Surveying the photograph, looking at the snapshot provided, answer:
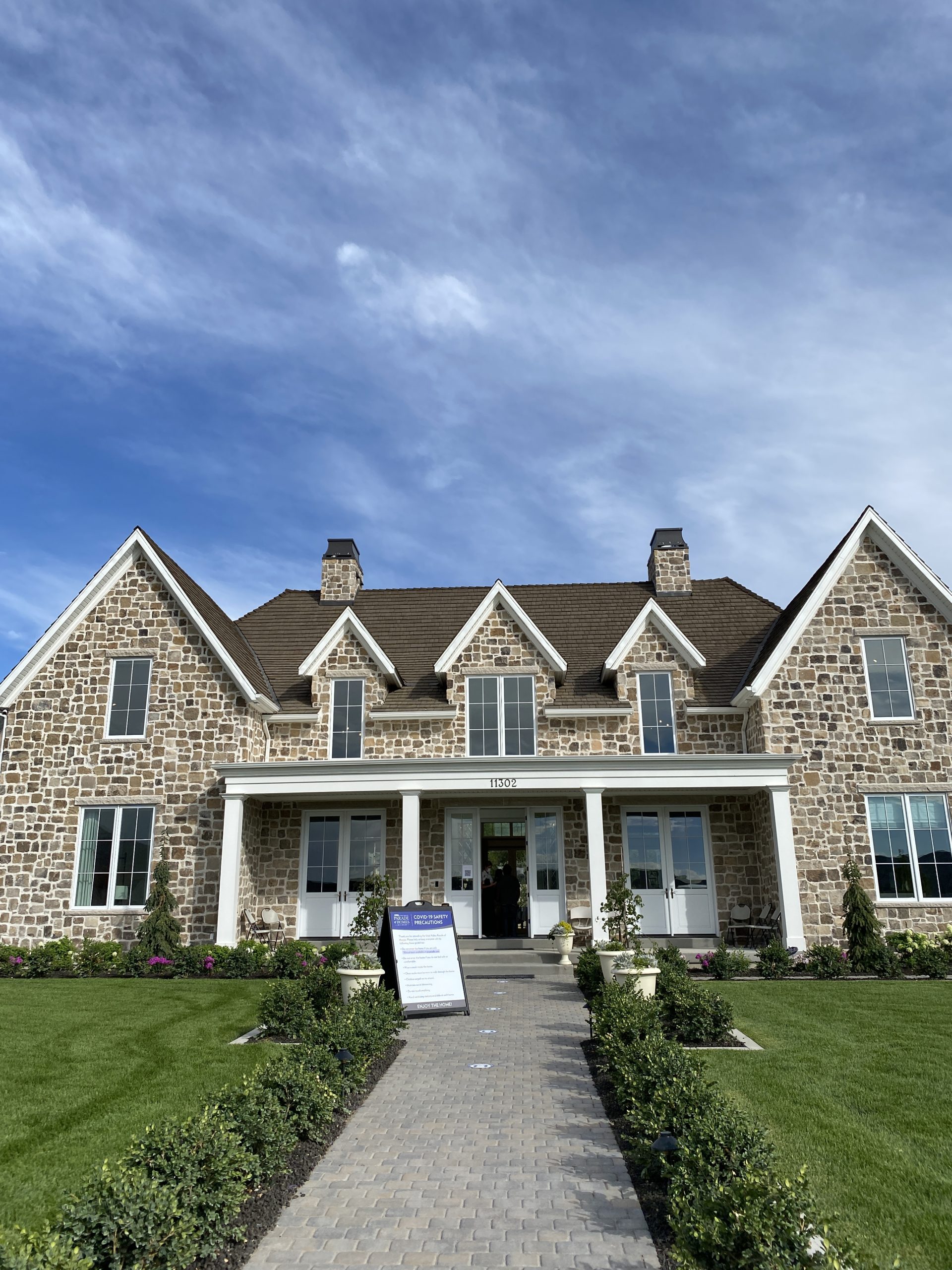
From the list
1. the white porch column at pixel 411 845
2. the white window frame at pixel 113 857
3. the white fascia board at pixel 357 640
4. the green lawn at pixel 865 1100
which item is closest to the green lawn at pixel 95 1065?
the white window frame at pixel 113 857

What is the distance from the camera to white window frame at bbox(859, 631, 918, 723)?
18984 mm

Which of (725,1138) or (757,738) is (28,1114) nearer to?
(725,1138)

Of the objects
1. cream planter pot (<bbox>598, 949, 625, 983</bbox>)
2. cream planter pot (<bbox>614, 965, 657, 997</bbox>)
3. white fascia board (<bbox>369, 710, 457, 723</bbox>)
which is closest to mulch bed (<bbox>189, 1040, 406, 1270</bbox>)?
cream planter pot (<bbox>614, 965, 657, 997</bbox>)

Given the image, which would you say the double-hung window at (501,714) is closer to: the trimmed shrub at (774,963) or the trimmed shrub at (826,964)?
the trimmed shrub at (774,963)

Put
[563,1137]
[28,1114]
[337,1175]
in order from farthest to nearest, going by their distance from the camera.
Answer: [28,1114], [563,1137], [337,1175]

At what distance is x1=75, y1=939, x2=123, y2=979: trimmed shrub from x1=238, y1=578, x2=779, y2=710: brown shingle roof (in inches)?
259

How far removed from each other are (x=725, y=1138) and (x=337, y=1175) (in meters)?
2.68

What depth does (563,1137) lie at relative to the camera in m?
7.00

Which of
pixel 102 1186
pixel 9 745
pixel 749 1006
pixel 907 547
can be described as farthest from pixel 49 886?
pixel 907 547

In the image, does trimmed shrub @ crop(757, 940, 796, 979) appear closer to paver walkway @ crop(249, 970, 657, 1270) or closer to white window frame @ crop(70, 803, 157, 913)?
paver walkway @ crop(249, 970, 657, 1270)

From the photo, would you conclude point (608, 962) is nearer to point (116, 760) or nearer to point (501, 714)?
point (501, 714)

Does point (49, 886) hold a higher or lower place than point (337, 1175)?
higher

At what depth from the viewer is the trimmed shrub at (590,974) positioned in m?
13.0

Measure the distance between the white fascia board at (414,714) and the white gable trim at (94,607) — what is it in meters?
2.55
